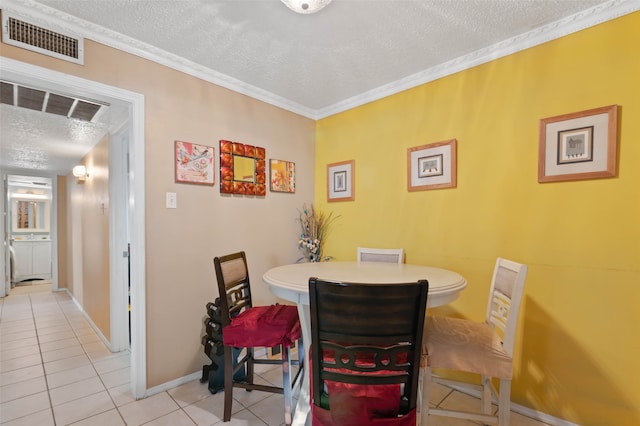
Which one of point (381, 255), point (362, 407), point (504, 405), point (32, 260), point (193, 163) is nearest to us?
point (362, 407)

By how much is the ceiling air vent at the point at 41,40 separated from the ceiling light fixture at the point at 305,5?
1.33 metres

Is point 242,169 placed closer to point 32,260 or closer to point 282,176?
point 282,176

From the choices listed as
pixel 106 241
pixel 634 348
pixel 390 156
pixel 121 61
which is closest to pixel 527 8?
pixel 390 156

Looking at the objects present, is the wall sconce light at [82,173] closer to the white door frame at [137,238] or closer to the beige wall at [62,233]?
the beige wall at [62,233]

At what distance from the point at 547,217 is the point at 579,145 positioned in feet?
1.48

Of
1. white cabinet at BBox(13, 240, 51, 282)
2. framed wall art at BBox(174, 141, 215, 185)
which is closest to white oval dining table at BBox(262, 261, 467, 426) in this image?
framed wall art at BBox(174, 141, 215, 185)

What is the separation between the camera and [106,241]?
289 centimetres

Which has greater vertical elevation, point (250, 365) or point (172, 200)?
point (172, 200)

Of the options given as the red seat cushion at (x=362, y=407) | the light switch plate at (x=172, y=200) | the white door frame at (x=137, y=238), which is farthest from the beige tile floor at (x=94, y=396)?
the light switch plate at (x=172, y=200)

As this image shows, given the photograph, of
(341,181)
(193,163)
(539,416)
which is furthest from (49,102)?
(539,416)

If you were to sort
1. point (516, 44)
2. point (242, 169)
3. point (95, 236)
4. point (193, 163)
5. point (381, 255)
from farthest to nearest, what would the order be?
point (95, 236) → point (242, 169) → point (381, 255) → point (193, 163) → point (516, 44)

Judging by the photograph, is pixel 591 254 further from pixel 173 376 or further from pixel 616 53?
pixel 173 376

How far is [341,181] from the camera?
2.97m

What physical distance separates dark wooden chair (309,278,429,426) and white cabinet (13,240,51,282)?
8217 millimetres
